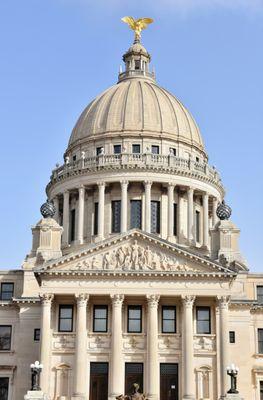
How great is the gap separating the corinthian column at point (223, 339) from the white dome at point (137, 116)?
24.9m

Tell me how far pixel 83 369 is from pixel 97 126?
30.6 m

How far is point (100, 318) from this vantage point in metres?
66.7

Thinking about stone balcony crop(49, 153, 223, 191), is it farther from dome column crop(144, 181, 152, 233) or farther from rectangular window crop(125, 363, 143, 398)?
rectangular window crop(125, 363, 143, 398)

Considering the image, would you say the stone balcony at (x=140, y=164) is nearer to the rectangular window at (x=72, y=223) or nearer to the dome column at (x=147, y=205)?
the dome column at (x=147, y=205)

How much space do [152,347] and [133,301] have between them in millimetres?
4376

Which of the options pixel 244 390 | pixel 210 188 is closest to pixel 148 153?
pixel 210 188

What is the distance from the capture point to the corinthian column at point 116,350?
63094mm

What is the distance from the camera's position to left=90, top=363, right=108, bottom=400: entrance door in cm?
6431

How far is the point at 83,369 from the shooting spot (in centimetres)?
6356

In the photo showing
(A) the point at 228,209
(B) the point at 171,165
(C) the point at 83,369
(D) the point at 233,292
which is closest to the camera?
(C) the point at 83,369

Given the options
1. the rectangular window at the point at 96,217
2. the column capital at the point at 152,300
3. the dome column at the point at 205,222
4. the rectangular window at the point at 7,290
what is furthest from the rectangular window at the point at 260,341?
the rectangular window at the point at 7,290

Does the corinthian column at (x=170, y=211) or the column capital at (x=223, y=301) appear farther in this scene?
the corinthian column at (x=170, y=211)

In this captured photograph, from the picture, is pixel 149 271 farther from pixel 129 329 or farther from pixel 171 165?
pixel 171 165

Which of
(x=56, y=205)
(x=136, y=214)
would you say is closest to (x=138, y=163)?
(x=136, y=214)
